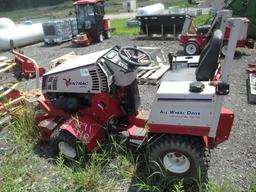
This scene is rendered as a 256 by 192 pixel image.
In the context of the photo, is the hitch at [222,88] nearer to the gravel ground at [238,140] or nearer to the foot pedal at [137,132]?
the gravel ground at [238,140]

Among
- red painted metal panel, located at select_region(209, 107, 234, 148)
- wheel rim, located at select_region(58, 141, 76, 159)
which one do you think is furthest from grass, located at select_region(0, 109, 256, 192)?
red painted metal panel, located at select_region(209, 107, 234, 148)

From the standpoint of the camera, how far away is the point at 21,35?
13867mm

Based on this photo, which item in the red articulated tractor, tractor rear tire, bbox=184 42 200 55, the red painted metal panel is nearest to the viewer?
the red painted metal panel

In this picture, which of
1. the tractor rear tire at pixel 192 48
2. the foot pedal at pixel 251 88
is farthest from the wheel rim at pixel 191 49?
the foot pedal at pixel 251 88

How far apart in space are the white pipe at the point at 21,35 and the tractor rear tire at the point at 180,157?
11.0 meters

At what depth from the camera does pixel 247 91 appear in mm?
6352

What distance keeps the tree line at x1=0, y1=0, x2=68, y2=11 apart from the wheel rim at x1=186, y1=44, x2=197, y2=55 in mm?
34627

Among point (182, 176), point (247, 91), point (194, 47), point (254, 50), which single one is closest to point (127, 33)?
point (194, 47)

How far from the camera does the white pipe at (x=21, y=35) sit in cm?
1290

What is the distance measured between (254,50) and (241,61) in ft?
4.40

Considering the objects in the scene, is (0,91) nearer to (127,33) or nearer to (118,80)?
(118,80)

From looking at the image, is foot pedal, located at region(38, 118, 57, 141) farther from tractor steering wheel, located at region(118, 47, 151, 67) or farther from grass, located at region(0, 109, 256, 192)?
tractor steering wheel, located at region(118, 47, 151, 67)

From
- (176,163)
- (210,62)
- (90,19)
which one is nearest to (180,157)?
(176,163)

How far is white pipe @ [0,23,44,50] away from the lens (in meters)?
12.9
